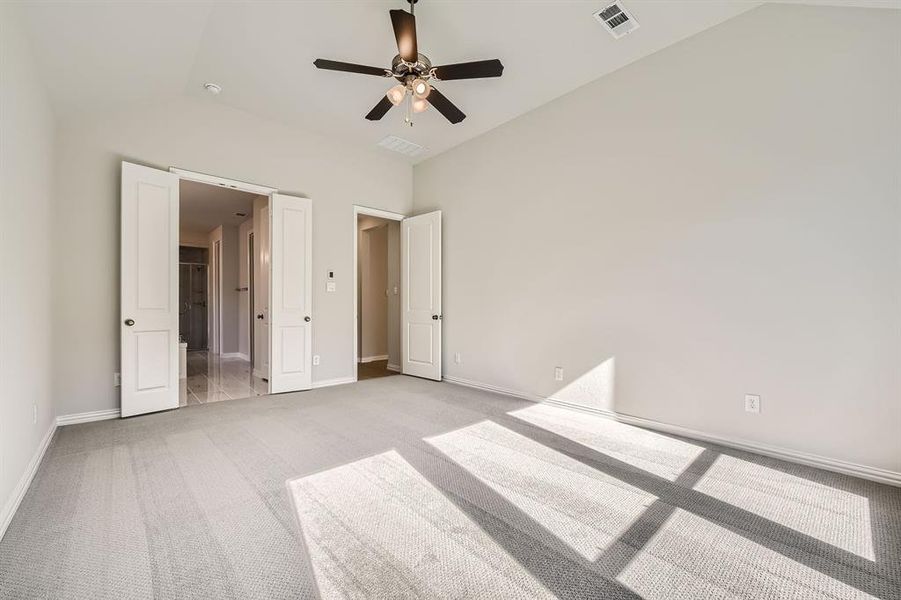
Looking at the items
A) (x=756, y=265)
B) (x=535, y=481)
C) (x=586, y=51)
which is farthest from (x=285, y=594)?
(x=586, y=51)

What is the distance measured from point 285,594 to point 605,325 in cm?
315

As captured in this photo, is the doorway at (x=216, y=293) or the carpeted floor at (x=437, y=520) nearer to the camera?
the carpeted floor at (x=437, y=520)

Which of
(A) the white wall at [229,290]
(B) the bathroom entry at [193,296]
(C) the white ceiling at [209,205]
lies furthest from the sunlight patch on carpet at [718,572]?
(B) the bathroom entry at [193,296]

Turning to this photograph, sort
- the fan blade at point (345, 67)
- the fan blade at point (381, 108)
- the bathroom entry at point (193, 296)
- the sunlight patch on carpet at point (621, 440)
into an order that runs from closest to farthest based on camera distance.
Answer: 1. the sunlight patch on carpet at point (621, 440)
2. the fan blade at point (345, 67)
3. the fan blade at point (381, 108)
4. the bathroom entry at point (193, 296)

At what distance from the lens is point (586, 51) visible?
3.27 meters

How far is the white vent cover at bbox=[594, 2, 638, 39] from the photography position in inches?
110

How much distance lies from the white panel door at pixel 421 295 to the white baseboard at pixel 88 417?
3270 mm

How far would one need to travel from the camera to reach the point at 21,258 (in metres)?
2.26

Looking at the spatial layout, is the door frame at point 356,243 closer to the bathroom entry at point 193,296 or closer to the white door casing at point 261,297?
the white door casing at point 261,297

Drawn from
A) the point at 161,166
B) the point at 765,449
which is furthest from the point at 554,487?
the point at 161,166

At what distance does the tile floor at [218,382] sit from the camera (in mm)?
4410

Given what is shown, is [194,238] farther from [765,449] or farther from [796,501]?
[796,501]

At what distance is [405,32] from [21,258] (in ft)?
8.86

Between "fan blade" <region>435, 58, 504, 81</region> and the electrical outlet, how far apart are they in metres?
2.97
